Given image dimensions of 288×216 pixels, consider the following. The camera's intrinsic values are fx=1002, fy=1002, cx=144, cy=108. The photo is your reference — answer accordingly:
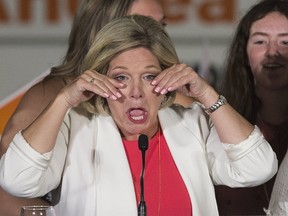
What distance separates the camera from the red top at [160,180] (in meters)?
2.97

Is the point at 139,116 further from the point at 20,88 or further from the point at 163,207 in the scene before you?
the point at 20,88

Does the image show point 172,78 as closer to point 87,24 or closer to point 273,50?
point 87,24

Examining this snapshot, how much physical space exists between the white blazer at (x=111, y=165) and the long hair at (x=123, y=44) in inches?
4.1

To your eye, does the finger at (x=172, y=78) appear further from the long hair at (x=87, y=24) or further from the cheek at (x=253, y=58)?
the cheek at (x=253, y=58)

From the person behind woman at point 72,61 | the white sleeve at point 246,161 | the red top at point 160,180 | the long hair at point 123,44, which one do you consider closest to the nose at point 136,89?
the long hair at point 123,44

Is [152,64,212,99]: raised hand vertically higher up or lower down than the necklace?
higher up

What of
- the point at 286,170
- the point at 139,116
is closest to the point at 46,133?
the point at 139,116

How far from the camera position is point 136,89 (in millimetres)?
2908

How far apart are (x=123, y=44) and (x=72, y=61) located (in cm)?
48

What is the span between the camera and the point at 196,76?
301 centimetres

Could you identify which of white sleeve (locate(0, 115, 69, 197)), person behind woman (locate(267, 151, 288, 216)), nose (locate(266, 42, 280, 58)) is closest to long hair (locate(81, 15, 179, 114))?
white sleeve (locate(0, 115, 69, 197))

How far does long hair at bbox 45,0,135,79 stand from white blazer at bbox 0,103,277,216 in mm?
358

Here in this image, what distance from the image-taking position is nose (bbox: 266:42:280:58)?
12.5ft

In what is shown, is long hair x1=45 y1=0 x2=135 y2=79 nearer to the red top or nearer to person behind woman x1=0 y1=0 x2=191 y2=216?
person behind woman x1=0 y1=0 x2=191 y2=216
